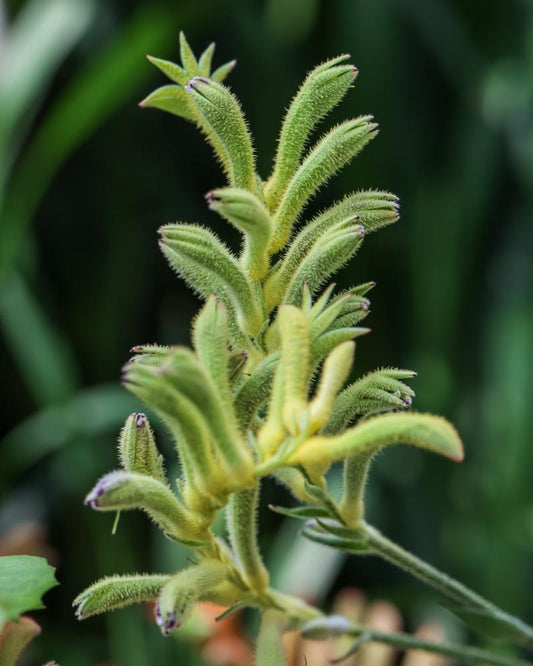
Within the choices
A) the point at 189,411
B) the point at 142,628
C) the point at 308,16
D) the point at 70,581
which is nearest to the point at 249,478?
the point at 189,411

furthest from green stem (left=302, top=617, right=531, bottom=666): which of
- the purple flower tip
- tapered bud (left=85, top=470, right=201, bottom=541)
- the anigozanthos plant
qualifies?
the purple flower tip

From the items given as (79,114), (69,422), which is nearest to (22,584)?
(69,422)

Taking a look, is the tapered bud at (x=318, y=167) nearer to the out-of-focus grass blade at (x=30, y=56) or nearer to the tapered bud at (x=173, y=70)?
the tapered bud at (x=173, y=70)

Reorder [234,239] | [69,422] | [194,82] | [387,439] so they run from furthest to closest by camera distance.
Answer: [234,239]
[69,422]
[194,82]
[387,439]

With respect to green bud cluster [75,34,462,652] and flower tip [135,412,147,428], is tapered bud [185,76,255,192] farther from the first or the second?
flower tip [135,412,147,428]

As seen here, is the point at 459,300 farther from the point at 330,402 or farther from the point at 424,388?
the point at 330,402

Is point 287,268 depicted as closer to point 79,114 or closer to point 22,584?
point 22,584
